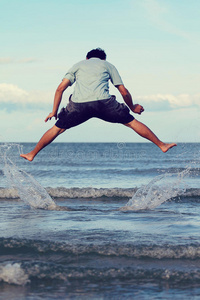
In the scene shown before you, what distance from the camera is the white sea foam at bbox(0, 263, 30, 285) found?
4977 mm

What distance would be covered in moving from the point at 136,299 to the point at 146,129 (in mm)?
3037

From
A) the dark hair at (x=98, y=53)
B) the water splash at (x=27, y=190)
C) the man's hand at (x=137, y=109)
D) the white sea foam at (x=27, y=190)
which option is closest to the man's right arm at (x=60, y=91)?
the dark hair at (x=98, y=53)

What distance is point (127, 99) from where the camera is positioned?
6.75 m

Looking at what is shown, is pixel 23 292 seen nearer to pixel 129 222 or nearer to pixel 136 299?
pixel 136 299

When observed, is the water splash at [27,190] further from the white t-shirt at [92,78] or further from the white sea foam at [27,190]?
the white t-shirt at [92,78]

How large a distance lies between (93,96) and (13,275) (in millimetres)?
2696

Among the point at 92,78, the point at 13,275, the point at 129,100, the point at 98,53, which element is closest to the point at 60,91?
the point at 92,78

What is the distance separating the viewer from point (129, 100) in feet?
22.2

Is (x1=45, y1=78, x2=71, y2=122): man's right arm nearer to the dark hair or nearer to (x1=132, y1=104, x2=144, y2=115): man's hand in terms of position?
the dark hair

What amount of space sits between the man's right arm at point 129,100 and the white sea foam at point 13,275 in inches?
116

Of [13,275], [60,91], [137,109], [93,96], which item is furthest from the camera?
[137,109]

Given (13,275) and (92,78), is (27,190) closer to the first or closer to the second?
(92,78)

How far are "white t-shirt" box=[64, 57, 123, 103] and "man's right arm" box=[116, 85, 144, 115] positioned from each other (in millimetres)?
92

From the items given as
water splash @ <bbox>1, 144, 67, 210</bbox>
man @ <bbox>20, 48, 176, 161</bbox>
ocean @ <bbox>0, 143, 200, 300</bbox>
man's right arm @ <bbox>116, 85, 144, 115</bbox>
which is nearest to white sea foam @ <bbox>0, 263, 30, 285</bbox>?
ocean @ <bbox>0, 143, 200, 300</bbox>
